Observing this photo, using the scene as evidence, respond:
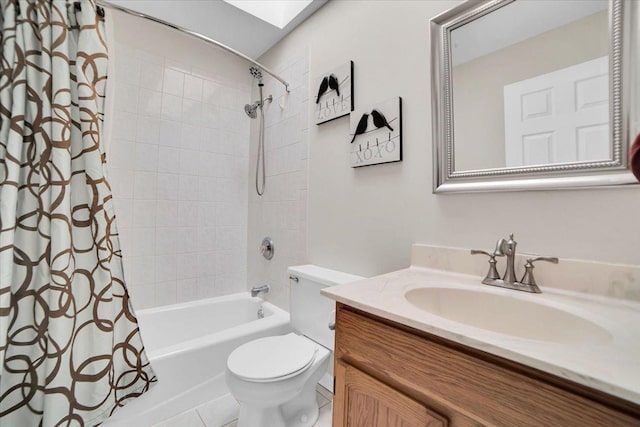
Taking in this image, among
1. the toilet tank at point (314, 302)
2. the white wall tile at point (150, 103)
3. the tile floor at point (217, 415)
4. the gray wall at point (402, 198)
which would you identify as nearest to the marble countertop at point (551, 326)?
the gray wall at point (402, 198)

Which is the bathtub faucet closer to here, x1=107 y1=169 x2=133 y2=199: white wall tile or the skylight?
x1=107 y1=169 x2=133 y2=199: white wall tile

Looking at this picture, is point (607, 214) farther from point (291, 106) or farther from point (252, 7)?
point (252, 7)

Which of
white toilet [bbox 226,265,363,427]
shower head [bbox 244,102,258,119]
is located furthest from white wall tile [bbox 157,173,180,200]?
white toilet [bbox 226,265,363,427]

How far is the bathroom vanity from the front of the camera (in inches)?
17.1

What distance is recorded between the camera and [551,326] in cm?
73

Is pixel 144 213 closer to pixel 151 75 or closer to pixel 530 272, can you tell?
pixel 151 75

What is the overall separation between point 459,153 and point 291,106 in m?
1.25

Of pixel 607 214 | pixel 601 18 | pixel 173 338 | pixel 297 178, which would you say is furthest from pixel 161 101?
pixel 607 214

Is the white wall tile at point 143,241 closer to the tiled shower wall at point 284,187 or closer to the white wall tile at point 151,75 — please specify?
the tiled shower wall at point 284,187

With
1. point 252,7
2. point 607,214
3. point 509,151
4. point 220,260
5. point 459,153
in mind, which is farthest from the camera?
point 220,260

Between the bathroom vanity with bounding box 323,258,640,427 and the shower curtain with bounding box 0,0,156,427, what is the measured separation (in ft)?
3.22

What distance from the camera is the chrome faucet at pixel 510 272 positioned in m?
0.82

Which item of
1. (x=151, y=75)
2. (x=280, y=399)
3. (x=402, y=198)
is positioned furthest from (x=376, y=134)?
(x=151, y=75)

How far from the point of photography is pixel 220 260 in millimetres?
2213
